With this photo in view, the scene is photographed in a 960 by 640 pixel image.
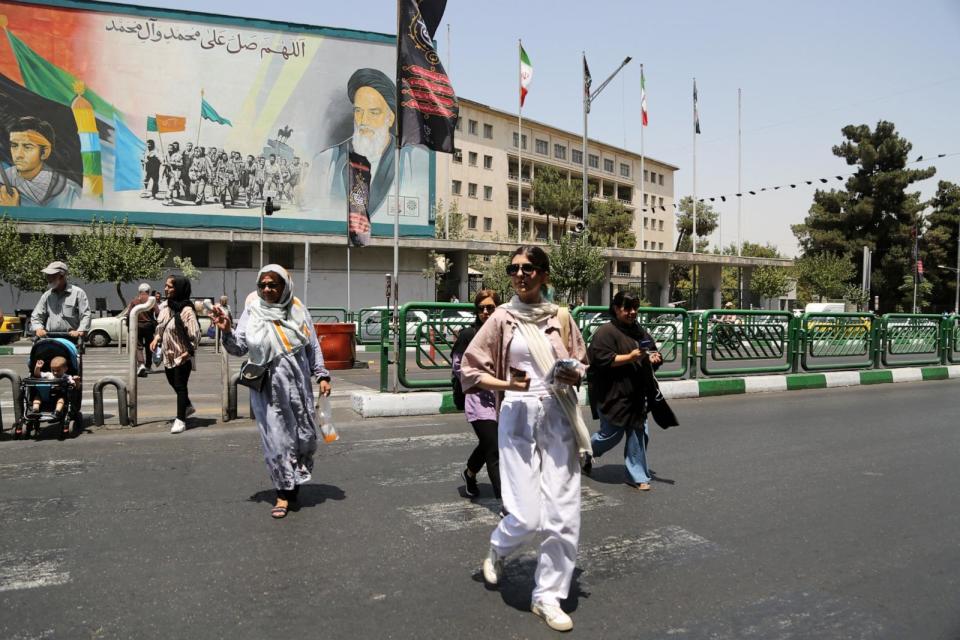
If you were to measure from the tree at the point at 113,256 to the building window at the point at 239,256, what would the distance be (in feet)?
16.2

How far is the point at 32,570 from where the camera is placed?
3.94 metres

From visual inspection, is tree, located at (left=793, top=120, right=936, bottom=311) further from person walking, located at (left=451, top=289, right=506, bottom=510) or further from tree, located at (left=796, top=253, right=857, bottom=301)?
person walking, located at (left=451, top=289, right=506, bottom=510)

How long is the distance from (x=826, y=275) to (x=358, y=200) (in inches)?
1716

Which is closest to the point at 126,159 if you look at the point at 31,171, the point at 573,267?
the point at 31,171

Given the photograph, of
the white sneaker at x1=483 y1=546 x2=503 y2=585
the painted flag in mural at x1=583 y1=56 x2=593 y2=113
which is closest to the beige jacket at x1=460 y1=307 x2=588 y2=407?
the white sneaker at x1=483 y1=546 x2=503 y2=585

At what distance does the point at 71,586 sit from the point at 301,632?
54.2 inches

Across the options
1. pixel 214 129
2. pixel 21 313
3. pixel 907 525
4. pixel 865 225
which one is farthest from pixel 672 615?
pixel 865 225

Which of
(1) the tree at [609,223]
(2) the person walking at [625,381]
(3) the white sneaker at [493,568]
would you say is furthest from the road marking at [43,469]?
(1) the tree at [609,223]

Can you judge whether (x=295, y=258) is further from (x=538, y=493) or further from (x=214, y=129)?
(x=538, y=493)

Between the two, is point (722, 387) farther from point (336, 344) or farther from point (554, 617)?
point (554, 617)

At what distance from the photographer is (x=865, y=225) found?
201ft

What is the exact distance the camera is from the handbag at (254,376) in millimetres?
5051

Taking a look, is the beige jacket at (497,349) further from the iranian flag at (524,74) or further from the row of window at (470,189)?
the row of window at (470,189)

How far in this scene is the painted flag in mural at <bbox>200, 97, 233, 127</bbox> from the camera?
39.2 meters
